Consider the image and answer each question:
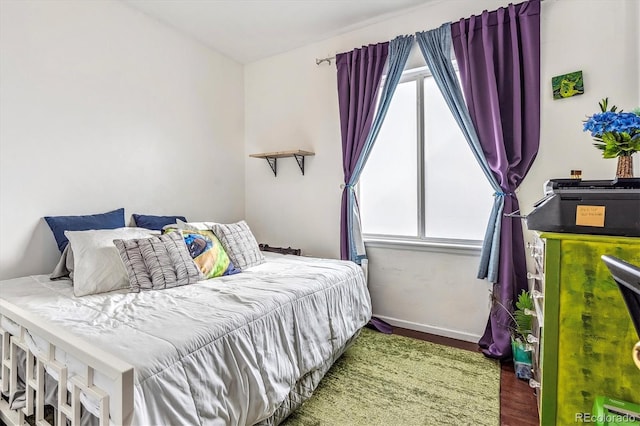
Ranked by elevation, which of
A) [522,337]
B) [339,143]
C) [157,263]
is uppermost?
[339,143]

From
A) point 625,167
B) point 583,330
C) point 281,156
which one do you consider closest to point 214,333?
point 583,330

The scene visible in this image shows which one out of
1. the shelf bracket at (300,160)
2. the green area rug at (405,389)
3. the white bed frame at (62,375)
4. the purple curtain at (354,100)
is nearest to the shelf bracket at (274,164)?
the shelf bracket at (300,160)

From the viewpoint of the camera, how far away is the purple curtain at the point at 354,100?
2.73 metres

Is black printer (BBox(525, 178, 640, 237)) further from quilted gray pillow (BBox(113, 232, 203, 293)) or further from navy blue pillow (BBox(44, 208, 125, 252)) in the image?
navy blue pillow (BBox(44, 208, 125, 252))

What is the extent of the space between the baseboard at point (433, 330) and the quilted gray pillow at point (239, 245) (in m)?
1.25

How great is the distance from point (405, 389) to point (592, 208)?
1343 mm

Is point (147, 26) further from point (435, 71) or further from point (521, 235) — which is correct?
point (521, 235)

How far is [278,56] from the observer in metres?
3.39

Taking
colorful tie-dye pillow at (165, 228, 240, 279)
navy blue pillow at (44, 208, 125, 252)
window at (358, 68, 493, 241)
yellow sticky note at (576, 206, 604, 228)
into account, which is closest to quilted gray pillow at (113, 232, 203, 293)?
colorful tie-dye pillow at (165, 228, 240, 279)

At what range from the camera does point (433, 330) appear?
2.63 meters

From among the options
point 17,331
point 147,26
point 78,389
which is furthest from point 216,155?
point 78,389

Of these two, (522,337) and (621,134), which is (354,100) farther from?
(522,337)

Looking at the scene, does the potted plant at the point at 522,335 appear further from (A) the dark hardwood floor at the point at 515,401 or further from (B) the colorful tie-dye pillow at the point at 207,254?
(B) the colorful tie-dye pillow at the point at 207,254

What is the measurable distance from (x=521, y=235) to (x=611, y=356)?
1.19m
